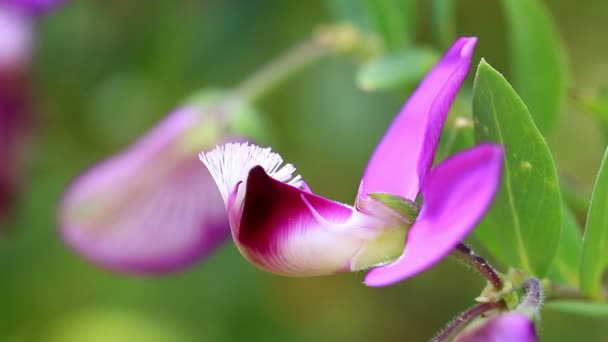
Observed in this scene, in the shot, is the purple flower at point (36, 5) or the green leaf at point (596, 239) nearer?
the green leaf at point (596, 239)

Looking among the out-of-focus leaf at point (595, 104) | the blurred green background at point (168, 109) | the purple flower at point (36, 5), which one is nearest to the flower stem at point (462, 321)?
the out-of-focus leaf at point (595, 104)

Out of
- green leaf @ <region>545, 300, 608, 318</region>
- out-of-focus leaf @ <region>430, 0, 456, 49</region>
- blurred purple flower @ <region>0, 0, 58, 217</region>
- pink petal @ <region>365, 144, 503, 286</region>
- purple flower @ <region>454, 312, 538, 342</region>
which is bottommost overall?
purple flower @ <region>454, 312, 538, 342</region>

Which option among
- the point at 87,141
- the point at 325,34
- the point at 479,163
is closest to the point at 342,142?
the point at 87,141

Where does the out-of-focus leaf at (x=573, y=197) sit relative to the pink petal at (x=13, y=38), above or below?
below

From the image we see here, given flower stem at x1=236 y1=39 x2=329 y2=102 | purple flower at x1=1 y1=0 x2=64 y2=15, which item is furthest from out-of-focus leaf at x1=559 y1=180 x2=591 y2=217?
purple flower at x1=1 y1=0 x2=64 y2=15

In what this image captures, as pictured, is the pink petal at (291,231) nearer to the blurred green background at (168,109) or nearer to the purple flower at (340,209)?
the purple flower at (340,209)

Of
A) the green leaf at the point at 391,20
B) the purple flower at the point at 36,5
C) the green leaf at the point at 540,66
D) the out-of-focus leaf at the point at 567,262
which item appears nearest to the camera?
the out-of-focus leaf at the point at 567,262

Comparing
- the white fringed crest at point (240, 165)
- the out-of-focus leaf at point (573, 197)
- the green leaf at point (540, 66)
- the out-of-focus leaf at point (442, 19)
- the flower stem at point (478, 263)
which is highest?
the out-of-focus leaf at point (442, 19)

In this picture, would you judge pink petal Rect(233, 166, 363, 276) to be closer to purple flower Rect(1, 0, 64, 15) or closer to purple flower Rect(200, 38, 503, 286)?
purple flower Rect(200, 38, 503, 286)
